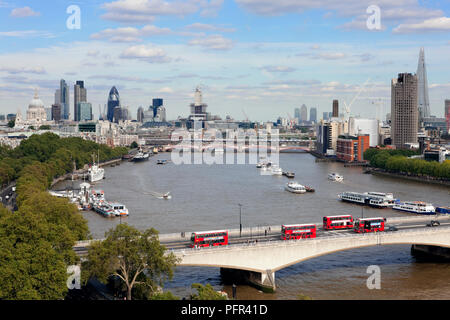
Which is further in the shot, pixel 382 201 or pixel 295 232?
pixel 382 201

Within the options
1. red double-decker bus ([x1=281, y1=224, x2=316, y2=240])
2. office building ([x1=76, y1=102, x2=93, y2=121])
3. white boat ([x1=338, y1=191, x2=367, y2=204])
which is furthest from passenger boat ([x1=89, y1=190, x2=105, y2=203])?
office building ([x1=76, y1=102, x2=93, y2=121])

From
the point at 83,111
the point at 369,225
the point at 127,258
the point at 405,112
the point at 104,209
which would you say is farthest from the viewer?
the point at 83,111

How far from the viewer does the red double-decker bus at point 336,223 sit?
56.5ft

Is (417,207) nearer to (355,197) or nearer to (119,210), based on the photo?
(355,197)

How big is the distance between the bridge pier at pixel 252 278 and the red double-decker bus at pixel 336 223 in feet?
12.4

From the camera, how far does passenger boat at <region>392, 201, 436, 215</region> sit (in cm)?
2398

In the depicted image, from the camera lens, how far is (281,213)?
24.2 meters

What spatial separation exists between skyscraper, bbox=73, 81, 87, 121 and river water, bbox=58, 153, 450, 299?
402ft

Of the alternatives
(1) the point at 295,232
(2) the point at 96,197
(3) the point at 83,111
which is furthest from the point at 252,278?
(3) the point at 83,111

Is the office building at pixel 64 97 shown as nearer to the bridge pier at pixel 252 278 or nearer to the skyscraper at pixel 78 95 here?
the skyscraper at pixel 78 95

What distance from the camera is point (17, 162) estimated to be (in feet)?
124

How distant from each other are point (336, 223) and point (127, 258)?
7.72 m

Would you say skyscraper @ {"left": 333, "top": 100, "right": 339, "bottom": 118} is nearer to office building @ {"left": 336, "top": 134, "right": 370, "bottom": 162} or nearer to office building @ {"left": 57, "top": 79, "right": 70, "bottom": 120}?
office building @ {"left": 336, "top": 134, "right": 370, "bottom": 162}
